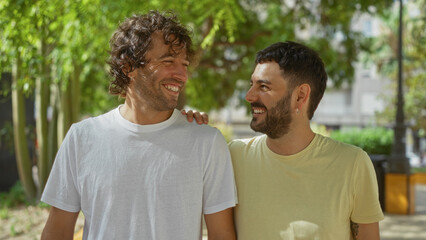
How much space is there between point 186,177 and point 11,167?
33.6ft

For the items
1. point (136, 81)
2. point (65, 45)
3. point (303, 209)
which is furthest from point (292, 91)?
point (65, 45)

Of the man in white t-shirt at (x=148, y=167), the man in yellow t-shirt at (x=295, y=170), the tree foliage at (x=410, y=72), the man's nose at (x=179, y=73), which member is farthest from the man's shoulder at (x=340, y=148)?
the tree foliage at (x=410, y=72)

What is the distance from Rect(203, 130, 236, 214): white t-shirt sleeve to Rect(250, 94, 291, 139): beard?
27 centimetres

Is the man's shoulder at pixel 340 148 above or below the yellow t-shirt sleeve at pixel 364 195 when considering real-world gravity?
above

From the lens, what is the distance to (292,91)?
2.39m

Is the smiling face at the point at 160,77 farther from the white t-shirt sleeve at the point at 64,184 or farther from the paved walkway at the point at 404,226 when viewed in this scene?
the paved walkway at the point at 404,226

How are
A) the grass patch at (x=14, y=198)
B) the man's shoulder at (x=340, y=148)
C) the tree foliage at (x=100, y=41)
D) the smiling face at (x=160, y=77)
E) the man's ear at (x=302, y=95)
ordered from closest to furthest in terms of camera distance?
the smiling face at (x=160, y=77)
the man's shoulder at (x=340, y=148)
the man's ear at (x=302, y=95)
the tree foliage at (x=100, y=41)
the grass patch at (x=14, y=198)

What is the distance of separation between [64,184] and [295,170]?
1152 mm

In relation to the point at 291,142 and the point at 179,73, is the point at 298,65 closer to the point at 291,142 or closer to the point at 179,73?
the point at 291,142

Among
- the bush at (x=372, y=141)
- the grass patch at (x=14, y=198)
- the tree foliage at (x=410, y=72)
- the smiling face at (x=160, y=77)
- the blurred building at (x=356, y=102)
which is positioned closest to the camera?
the smiling face at (x=160, y=77)

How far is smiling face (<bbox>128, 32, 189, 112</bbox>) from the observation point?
2.20 metres

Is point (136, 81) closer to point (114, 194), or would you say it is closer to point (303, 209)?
point (114, 194)

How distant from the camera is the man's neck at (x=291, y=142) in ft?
7.81

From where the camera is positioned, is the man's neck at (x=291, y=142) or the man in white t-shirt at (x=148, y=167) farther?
the man's neck at (x=291, y=142)
